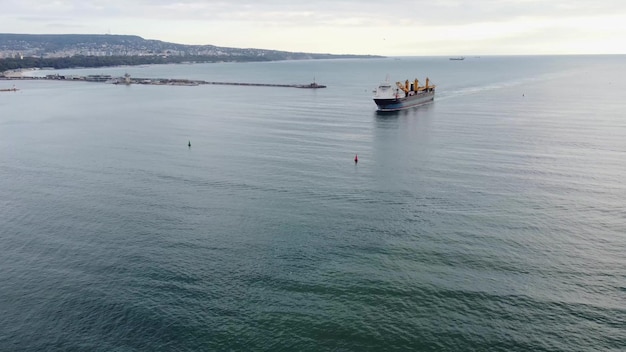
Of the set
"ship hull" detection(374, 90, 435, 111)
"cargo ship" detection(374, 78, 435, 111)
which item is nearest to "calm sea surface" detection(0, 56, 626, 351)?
"ship hull" detection(374, 90, 435, 111)

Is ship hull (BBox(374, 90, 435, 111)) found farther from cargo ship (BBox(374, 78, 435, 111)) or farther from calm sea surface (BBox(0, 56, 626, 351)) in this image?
calm sea surface (BBox(0, 56, 626, 351))

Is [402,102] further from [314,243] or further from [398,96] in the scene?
[314,243]

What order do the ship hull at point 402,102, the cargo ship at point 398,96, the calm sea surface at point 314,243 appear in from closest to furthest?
the calm sea surface at point 314,243
the ship hull at point 402,102
the cargo ship at point 398,96

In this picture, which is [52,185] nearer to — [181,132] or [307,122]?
[181,132]

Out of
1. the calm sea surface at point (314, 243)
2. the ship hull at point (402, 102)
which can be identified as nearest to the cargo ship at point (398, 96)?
the ship hull at point (402, 102)

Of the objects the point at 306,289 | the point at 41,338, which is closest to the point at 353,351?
the point at 306,289

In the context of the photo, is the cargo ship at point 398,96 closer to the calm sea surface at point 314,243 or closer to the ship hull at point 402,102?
the ship hull at point 402,102
